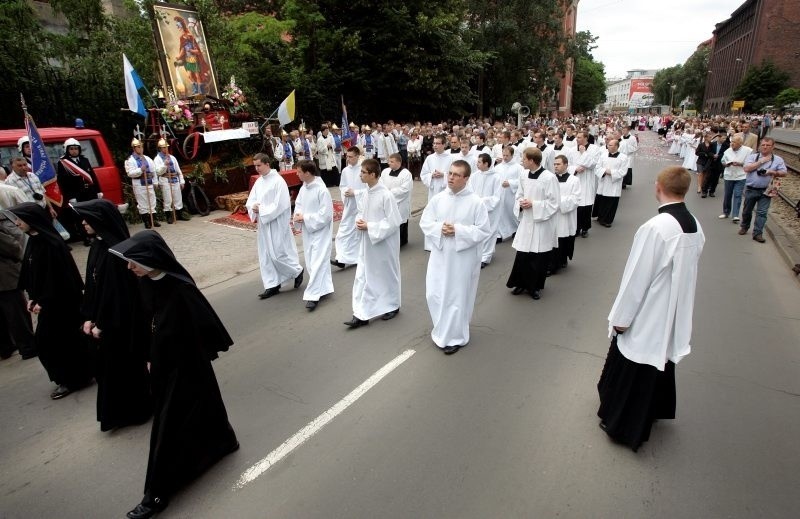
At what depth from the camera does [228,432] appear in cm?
347

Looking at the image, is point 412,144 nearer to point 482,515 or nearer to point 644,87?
point 482,515

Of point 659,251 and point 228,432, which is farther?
point 228,432

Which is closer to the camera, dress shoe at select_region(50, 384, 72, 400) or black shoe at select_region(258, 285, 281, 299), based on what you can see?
dress shoe at select_region(50, 384, 72, 400)

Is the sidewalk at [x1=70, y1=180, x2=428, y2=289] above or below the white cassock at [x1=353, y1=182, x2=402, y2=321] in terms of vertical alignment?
below

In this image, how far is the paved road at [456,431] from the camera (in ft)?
10.1

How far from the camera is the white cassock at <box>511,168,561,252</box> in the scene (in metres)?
6.43

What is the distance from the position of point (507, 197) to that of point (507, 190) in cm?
20

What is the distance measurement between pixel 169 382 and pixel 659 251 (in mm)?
3351

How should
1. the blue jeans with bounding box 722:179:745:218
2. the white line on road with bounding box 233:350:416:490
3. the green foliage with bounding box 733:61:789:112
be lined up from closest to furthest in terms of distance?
the white line on road with bounding box 233:350:416:490, the blue jeans with bounding box 722:179:745:218, the green foliage with bounding box 733:61:789:112

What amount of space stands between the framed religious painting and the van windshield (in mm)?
4069

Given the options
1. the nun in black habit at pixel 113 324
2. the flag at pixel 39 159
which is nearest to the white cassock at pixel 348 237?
the nun in black habit at pixel 113 324

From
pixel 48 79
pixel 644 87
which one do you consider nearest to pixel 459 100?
pixel 48 79

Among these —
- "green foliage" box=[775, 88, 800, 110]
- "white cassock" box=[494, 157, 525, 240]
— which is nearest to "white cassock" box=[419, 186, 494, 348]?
"white cassock" box=[494, 157, 525, 240]

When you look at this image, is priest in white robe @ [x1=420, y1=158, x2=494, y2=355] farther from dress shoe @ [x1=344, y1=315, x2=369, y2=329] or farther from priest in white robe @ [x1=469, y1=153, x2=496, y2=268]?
priest in white robe @ [x1=469, y1=153, x2=496, y2=268]
